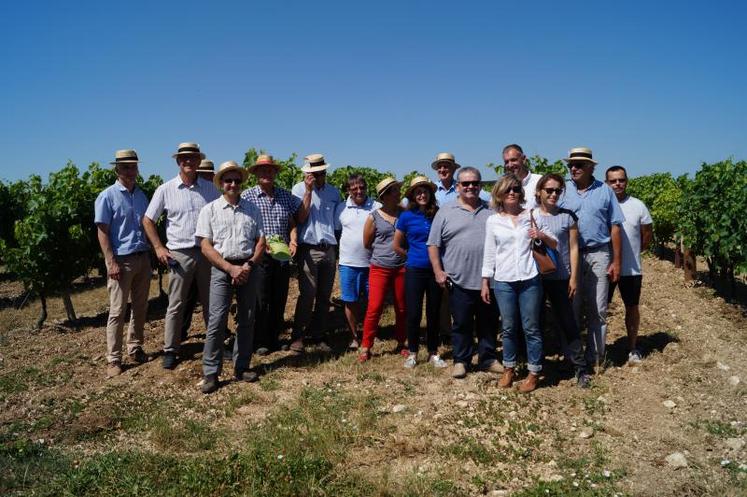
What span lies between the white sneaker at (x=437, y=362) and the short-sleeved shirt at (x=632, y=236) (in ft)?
6.46

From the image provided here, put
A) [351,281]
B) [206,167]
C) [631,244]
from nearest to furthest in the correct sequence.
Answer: [631,244]
[351,281]
[206,167]

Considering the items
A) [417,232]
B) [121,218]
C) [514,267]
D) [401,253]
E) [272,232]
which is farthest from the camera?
[272,232]

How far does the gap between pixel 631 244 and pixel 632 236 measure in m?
0.08

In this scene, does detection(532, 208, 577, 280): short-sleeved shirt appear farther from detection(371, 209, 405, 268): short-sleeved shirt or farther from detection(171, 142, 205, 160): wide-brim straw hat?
detection(171, 142, 205, 160): wide-brim straw hat

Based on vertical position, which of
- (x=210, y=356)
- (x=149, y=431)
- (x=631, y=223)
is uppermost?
(x=631, y=223)

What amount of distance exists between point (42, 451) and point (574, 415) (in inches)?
162

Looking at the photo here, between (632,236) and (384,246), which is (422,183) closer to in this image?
(384,246)

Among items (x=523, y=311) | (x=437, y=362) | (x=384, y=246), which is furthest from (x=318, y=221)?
(x=523, y=311)

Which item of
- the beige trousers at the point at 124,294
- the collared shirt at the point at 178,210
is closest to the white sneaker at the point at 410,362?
the collared shirt at the point at 178,210

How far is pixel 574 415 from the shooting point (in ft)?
14.5

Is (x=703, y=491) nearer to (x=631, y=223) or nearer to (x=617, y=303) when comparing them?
(x=631, y=223)

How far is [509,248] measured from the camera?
467cm

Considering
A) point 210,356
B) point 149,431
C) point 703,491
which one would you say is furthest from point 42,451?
point 703,491

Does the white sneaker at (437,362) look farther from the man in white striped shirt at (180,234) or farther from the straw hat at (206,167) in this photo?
the straw hat at (206,167)
